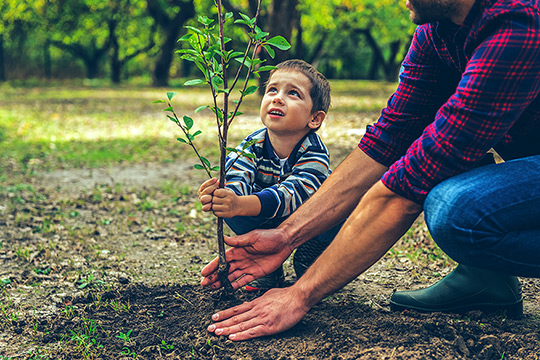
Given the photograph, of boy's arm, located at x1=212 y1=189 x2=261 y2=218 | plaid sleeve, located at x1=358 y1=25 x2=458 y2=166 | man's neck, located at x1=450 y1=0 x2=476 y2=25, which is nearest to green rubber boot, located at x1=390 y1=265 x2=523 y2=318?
plaid sleeve, located at x1=358 y1=25 x2=458 y2=166

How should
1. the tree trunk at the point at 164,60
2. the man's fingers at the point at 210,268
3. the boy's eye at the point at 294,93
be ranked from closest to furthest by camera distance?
the man's fingers at the point at 210,268
the boy's eye at the point at 294,93
the tree trunk at the point at 164,60

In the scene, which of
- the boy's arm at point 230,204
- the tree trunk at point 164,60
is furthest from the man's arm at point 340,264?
the tree trunk at point 164,60

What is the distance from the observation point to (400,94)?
2453 mm

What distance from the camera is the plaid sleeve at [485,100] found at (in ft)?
6.03

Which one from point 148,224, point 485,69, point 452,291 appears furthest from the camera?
point 148,224

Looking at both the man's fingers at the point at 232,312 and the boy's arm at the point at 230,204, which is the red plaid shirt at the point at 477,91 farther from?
the man's fingers at the point at 232,312

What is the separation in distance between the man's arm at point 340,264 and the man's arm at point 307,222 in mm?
242

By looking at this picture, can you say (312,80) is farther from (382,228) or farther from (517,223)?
(517,223)

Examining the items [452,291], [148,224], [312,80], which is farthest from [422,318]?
[148,224]

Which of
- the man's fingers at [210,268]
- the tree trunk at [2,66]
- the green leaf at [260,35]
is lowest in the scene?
the tree trunk at [2,66]

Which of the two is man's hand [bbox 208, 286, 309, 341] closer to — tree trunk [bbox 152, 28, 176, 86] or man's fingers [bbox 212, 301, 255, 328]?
man's fingers [bbox 212, 301, 255, 328]

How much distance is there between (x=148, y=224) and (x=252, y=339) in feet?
7.25

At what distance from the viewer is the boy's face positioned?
105 inches

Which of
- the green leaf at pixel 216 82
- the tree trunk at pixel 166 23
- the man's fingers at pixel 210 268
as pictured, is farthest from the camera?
the tree trunk at pixel 166 23
